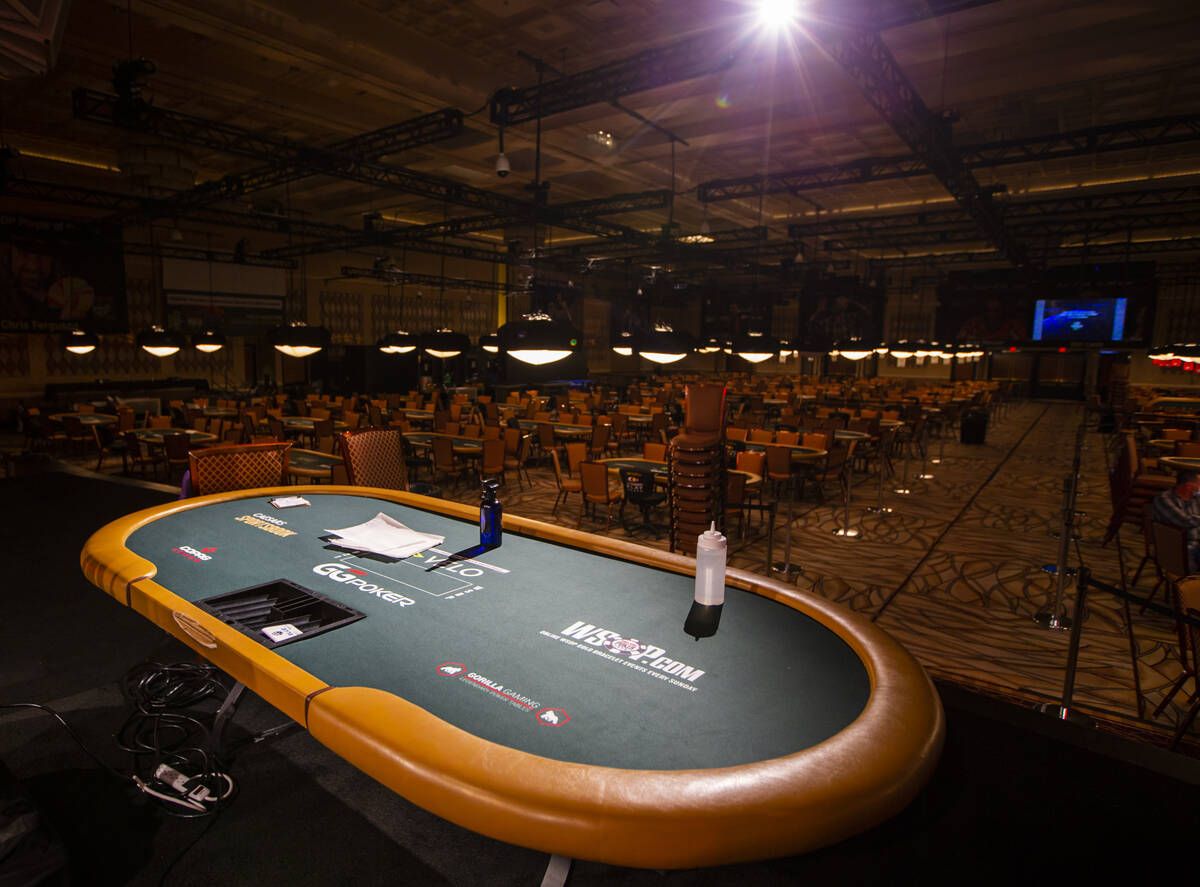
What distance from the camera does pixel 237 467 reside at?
4172mm

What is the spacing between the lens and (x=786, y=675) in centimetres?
176

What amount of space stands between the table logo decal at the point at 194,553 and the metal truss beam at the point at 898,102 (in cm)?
585

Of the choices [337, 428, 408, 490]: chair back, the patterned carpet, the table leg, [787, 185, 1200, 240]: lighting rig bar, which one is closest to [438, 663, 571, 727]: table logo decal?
the table leg

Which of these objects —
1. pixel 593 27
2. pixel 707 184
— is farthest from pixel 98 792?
pixel 707 184

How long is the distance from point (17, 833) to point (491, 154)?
34.5ft

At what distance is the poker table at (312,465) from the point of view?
6.07 meters

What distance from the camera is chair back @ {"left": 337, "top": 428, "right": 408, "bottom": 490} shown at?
490 centimetres

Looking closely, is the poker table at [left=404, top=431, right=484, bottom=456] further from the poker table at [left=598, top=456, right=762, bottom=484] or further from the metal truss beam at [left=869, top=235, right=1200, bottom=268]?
the metal truss beam at [left=869, top=235, right=1200, bottom=268]

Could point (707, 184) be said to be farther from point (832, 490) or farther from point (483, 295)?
point (483, 295)

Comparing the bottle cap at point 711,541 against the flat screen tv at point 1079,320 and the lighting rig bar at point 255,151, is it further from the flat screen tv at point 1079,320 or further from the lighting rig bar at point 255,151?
the flat screen tv at point 1079,320

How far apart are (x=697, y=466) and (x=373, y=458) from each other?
8.34 feet

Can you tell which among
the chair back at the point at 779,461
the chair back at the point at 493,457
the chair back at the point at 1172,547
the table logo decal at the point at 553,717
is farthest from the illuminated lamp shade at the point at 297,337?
the chair back at the point at 1172,547

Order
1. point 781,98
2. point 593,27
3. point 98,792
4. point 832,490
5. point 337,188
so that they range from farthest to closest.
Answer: point 337,188, point 832,490, point 781,98, point 593,27, point 98,792

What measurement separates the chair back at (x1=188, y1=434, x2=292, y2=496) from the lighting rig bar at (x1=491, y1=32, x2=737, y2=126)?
14.3 feet
